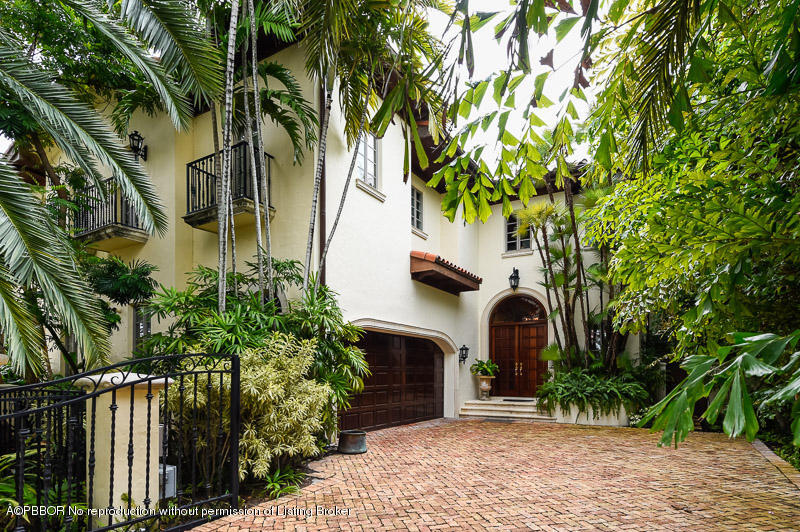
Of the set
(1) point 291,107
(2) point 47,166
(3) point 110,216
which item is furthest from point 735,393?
(3) point 110,216

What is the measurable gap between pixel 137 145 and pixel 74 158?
15.4 feet

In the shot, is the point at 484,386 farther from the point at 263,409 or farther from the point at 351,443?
the point at 263,409

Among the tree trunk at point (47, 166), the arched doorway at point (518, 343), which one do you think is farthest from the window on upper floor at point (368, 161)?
the arched doorway at point (518, 343)

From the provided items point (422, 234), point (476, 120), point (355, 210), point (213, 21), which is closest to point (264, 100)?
point (213, 21)

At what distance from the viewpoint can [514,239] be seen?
15164 millimetres

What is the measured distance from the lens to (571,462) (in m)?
7.51

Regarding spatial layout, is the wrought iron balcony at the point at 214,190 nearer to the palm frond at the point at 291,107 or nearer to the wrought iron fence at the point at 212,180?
the wrought iron fence at the point at 212,180

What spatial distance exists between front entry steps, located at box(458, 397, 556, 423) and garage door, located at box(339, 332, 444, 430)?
81 centimetres

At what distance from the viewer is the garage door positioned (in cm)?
1023

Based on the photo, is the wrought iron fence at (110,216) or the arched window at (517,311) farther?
the arched window at (517,311)

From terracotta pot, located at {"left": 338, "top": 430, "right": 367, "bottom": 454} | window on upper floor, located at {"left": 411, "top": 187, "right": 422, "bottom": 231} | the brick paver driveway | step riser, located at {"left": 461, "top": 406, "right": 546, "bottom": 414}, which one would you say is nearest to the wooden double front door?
step riser, located at {"left": 461, "top": 406, "right": 546, "bottom": 414}

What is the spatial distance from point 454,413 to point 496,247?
516 cm

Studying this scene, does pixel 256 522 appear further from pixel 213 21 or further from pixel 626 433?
pixel 626 433

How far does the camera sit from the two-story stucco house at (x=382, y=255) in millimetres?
9141
